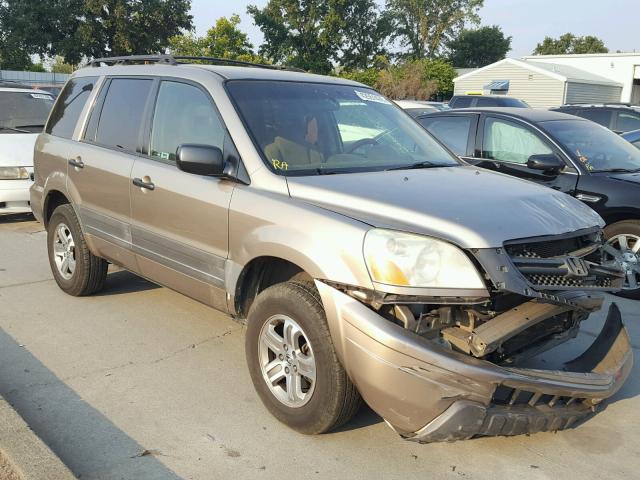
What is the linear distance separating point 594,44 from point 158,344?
89.5 m

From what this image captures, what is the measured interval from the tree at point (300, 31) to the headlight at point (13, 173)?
4809 cm

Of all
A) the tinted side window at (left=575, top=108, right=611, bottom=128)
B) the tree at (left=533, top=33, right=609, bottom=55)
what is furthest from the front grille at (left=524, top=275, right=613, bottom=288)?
the tree at (left=533, top=33, right=609, bottom=55)

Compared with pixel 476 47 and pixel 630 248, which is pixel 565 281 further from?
pixel 476 47

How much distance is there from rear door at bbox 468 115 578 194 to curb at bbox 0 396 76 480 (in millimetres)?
5062

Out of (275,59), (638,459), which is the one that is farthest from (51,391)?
(275,59)

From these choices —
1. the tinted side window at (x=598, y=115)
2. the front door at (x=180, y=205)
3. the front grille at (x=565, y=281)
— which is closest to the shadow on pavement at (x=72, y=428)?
the front door at (x=180, y=205)

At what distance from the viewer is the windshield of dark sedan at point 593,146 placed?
6.48 meters

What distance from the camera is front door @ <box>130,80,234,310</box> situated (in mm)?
3943

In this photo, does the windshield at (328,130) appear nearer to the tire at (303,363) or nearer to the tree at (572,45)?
the tire at (303,363)

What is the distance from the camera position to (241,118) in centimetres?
394

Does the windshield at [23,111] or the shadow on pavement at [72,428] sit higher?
the windshield at [23,111]

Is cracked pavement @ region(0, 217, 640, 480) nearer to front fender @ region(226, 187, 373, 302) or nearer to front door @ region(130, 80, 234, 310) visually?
front door @ region(130, 80, 234, 310)

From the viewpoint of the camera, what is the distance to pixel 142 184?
4.46 m

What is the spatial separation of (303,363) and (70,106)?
356 centimetres
